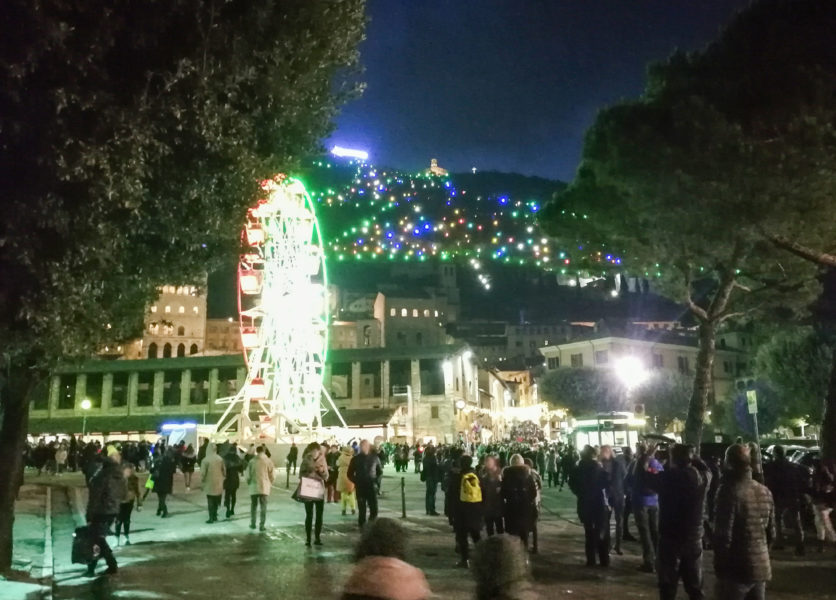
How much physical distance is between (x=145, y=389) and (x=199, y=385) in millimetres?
5207

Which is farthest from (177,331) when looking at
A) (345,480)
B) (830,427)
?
(830,427)

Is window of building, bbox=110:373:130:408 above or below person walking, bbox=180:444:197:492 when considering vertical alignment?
above

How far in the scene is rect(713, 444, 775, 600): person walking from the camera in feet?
17.3

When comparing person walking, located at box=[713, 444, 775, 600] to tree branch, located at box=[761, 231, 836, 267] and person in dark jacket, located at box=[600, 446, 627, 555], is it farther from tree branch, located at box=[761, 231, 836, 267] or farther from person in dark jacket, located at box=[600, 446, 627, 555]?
tree branch, located at box=[761, 231, 836, 267]

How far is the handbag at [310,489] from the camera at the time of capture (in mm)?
12031

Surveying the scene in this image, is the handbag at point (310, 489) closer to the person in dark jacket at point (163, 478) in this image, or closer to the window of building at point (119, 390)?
the person in dark jacket at point (163, 478)

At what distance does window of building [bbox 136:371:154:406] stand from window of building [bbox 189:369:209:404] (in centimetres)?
365

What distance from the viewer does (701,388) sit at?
1900 cm

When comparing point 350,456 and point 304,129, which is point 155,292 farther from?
point 350,456

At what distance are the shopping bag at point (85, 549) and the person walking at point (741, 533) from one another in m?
8.11

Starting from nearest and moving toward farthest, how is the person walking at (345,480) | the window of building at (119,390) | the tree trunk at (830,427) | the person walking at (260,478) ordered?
the person walking at (260,478), the tree trunk at (830,427), the person walking at (345,480), the window of building at (119,390)

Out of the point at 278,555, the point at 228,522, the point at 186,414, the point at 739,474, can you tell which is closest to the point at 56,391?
the point at 186,414

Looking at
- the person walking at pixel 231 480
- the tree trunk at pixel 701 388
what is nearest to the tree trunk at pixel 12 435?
the person walking at pixel 231 480

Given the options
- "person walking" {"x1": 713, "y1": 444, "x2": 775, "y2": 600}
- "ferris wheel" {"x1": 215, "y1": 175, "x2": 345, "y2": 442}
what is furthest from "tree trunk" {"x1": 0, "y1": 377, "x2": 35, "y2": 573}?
"ferris wheel" {"x1": 215, "y1": 175, "x2": 345, "y2": 442}
